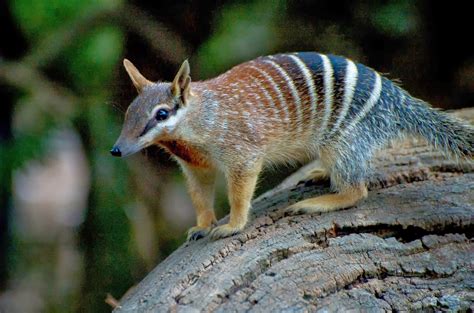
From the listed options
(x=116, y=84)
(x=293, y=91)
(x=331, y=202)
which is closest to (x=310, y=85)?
(x=293, y=91)

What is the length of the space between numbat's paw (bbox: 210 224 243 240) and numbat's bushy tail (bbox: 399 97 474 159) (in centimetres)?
68

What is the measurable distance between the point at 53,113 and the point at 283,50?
2.83 feet

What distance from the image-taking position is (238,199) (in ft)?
8.32

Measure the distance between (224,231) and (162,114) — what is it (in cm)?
36

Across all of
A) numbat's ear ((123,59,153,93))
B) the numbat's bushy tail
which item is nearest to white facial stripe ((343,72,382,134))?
the numbat's bushy tail

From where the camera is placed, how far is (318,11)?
3291 mm

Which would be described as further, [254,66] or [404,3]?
[404,3]

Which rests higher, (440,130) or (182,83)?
(182,83)

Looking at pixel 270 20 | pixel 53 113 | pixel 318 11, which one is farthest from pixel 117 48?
pixel 318 11

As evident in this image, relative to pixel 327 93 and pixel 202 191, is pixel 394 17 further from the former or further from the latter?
pixel 202 191

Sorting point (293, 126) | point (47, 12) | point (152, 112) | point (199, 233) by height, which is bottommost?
point (199, 233)

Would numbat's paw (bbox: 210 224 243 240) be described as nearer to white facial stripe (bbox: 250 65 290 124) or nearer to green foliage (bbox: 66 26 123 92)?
white facial stripe (bbox: 250 65 290 124)

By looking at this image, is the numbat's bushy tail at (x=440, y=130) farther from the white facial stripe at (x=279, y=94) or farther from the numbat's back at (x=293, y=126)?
the white facial stripe at (x=279, y=94)

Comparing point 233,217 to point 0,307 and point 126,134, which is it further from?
point 0,307
